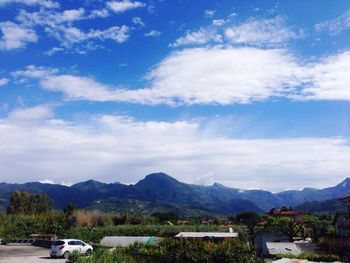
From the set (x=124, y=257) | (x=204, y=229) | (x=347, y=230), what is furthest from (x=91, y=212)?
(x=124, y=257)

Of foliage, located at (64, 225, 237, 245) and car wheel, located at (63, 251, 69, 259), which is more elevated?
foliage, located at (64, 225, 237, 245)

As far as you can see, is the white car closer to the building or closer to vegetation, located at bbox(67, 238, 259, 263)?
vegetation, located at bbox(67, 238, 259, 263)

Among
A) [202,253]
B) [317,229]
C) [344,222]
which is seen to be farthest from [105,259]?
[317,229]

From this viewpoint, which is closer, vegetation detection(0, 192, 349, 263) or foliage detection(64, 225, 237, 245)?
vegetation detection(0, 192, 349, 263)

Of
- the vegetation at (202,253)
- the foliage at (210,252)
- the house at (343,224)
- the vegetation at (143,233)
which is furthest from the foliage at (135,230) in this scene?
the foliage at (210,252)

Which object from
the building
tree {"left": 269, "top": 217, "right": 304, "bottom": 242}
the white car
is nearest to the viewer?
the white car

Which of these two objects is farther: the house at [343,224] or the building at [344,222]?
the house at [343,224]

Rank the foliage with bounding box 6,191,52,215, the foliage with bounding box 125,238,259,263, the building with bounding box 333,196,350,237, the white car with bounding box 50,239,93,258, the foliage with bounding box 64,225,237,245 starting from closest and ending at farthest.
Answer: the foliage with bounding box 125,238,259,263
the white car with bounding box 50,239,93,258
the foliage with bounding box 64,225,237,245
the building with bounding box 333,196,350,237
the foliage with bounding box 6,191,52,215

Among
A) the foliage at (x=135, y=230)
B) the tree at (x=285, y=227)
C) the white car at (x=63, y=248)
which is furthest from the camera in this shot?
the tree at (x=285, y=227)

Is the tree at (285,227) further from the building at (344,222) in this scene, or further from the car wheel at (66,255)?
the car wheel at (66,255)

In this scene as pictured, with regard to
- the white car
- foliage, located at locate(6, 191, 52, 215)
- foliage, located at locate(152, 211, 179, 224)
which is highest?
foliage, located at locate(6, 191, 52, 215)

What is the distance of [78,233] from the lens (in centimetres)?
5431

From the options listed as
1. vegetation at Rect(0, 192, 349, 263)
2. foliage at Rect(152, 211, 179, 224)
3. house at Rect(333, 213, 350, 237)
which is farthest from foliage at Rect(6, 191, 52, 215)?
house at Rect(333, 213, 350, 237)

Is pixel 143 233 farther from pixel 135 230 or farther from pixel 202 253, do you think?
pixel 202 253
